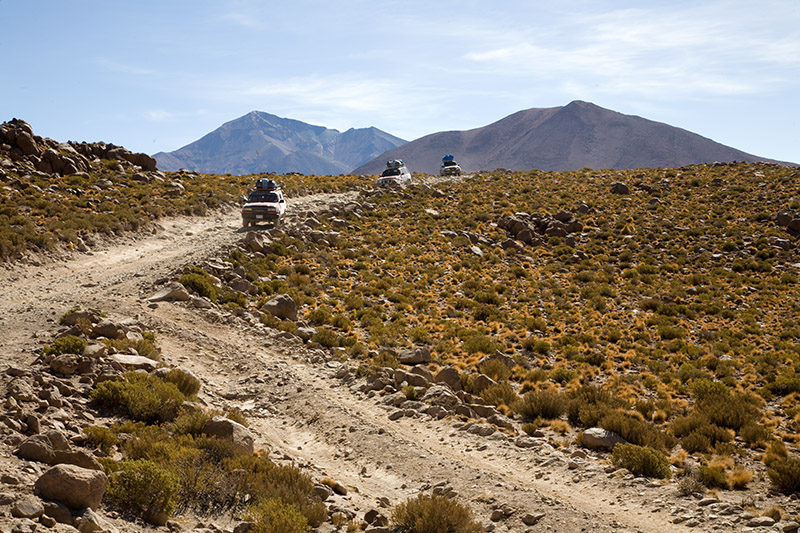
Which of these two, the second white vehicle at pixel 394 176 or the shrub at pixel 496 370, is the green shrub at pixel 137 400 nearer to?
the shrub at pixel 496 370

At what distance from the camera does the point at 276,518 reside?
6.71m

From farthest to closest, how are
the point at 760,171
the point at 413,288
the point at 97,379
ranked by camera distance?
the point at 760,171, the point at 413,288, the point at 97,379

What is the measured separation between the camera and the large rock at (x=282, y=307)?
18.7 m

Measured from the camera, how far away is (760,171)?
5225 cm

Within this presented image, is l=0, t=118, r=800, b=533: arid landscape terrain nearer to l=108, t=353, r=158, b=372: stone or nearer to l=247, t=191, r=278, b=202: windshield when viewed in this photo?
l=108, t=353, r=158, b=372: stone

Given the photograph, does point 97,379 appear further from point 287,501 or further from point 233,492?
point 287,501

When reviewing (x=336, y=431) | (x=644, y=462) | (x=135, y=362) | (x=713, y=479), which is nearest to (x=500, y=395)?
(x=336, y=431)

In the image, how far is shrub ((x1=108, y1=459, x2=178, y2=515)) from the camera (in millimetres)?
6586

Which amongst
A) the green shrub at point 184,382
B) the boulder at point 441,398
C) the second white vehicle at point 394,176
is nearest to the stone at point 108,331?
the green shrub at point 184,382

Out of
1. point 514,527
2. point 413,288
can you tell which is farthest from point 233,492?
point 413,288

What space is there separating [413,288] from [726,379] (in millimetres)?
12435

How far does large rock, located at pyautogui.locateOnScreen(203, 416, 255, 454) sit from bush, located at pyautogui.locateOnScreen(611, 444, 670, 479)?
6298 mm

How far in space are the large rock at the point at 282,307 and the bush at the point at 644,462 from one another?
11812 millimetres

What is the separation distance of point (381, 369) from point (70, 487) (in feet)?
30.2
